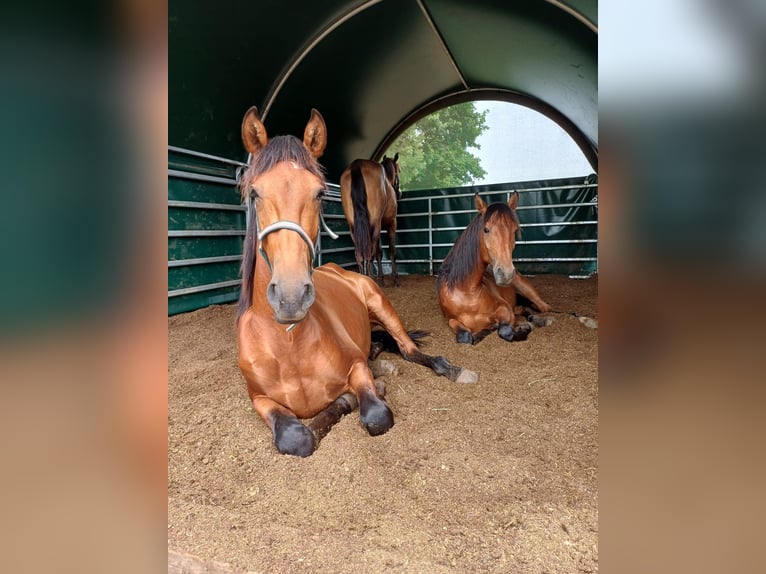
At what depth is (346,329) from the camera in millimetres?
2576

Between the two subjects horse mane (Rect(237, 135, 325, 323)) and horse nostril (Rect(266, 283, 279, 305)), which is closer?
horse nostril (Rect(266, 283, 279, 305))

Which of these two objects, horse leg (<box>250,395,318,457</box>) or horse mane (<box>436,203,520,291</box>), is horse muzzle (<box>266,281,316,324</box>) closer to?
horse leg (<box>250,395,318,457</box>)

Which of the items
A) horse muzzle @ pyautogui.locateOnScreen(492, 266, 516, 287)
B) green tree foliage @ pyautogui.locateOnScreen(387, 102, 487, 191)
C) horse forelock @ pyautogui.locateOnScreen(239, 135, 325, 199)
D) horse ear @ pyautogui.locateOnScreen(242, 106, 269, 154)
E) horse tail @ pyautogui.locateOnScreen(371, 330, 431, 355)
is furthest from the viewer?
green tree foliage @ pyautogui.locateOnScreen(387, 102, 487, 191)

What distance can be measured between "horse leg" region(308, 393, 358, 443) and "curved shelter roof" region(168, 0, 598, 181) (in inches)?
168

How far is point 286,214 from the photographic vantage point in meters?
1.67

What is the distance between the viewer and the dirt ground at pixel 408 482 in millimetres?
1216

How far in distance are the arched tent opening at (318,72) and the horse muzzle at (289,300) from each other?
12.2 feet

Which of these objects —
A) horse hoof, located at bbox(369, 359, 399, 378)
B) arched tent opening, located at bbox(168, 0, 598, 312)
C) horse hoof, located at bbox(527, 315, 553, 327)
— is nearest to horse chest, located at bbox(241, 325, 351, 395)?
horse hoof, located at bbox(369, 359, 399, 378)

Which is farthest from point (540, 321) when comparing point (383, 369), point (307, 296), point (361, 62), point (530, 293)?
point (361, 62)

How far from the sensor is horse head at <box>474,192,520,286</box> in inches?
143
